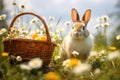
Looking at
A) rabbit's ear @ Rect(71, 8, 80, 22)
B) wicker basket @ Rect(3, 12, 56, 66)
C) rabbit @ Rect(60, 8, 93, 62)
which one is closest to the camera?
wicker basket @ Rect(3, 12, 56, 66)

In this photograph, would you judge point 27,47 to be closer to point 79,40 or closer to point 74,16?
point 79,40

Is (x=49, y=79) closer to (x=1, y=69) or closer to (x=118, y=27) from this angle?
(x=1, y=69)

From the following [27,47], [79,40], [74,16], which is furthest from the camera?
[74,16]

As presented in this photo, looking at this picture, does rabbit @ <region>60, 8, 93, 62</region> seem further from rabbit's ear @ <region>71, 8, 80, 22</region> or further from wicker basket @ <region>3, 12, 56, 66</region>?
wicker basket @ <region>3, 12, 56, 66</region>

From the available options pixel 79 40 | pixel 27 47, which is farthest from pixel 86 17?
pixel 27 47

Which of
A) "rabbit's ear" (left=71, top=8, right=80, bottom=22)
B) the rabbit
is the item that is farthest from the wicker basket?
"rabbit's ear" (left=71, top=8, right=80, bottom=22)

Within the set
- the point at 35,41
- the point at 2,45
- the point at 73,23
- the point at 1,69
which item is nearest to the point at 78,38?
the point at 73,23

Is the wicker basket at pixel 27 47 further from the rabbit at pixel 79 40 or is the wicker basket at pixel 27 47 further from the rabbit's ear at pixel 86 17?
the rabbit's ear at pixel 86 17

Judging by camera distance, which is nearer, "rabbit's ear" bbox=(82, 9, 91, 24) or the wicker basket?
the wicker basket

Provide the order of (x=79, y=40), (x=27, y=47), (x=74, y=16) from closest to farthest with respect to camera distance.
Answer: (x=27, y=47), (x=79, y=40), (x=74, y=16)

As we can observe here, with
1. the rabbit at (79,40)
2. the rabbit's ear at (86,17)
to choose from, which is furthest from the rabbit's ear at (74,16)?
the rabbit's ear at (86,17)
